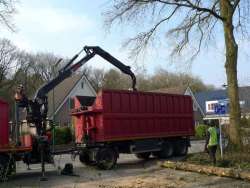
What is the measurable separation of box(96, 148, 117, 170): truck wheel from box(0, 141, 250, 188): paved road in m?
0.32

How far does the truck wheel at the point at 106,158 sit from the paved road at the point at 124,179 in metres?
0.32

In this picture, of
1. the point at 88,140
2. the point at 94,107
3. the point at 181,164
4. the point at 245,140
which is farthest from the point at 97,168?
the point at 245,140

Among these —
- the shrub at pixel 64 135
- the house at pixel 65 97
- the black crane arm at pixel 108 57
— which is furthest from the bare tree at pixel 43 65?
the black crane arm at pixel 108 57

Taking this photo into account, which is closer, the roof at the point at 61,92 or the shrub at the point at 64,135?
the shrub at the point at 64,135

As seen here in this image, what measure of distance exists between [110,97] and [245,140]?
20.3 feet

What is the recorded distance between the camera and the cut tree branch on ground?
16.1 m

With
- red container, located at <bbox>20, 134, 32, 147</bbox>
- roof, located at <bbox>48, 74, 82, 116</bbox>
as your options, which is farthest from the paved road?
roof, located at <bbox>48, 74, 82, 116</bbox>

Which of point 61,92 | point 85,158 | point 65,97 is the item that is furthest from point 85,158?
point 61,92

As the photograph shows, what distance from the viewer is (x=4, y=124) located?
18672mm

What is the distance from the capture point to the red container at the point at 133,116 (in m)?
21.8

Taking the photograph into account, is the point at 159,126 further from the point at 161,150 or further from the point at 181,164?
the point at 181,164

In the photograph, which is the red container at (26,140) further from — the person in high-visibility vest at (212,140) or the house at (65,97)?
the house at (65,97)

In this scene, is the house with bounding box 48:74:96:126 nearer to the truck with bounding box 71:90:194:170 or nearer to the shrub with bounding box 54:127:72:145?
the shrub with bounding box 54:127:72:145

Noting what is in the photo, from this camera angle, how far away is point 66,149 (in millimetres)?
21188
